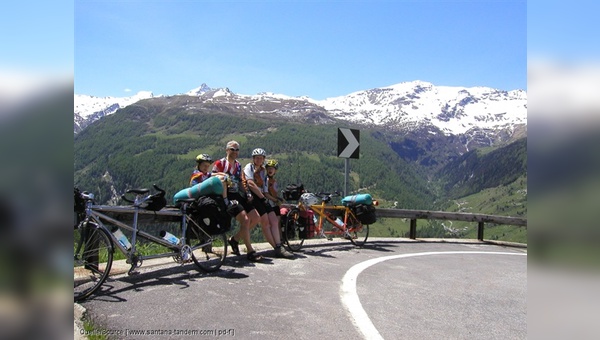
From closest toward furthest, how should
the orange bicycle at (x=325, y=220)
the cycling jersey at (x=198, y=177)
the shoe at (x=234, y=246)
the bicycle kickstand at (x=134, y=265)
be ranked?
the bicycle kickstand at (x=134, y=265), the cycling jersey at (x=198, y=177), the shoe at (x=234, y=246), the orange bicycle at (x=325, y=220)

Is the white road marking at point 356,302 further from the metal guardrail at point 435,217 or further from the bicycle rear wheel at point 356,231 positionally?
the metal guardrail at point 435,217

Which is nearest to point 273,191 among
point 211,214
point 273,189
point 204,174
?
point 273,189

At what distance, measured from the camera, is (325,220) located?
1095 cm

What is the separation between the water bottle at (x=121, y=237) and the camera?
5.80 meters

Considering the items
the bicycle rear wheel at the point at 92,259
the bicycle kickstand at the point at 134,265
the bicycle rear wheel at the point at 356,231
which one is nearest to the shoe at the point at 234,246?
the bicycle kickstand at the point at 134,265

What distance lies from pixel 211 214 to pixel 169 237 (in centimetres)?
72

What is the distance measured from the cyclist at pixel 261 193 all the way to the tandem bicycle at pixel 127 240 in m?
1.05

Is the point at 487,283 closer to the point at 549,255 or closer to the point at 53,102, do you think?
the point at 549,255

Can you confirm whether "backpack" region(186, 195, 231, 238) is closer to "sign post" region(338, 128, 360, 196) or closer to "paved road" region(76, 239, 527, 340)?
"paved road" region(76, 239, 527, 340)

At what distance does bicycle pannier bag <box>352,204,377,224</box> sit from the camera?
11339mm

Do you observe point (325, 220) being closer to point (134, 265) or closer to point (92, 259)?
point (134, 265)

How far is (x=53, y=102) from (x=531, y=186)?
4.89 feet

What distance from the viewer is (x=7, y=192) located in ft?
4.04

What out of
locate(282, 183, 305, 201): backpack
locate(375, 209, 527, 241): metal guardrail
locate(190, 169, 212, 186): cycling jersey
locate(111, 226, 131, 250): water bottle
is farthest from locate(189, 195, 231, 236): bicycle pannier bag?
locate(375, 209, 527, 241): metal guardrail
